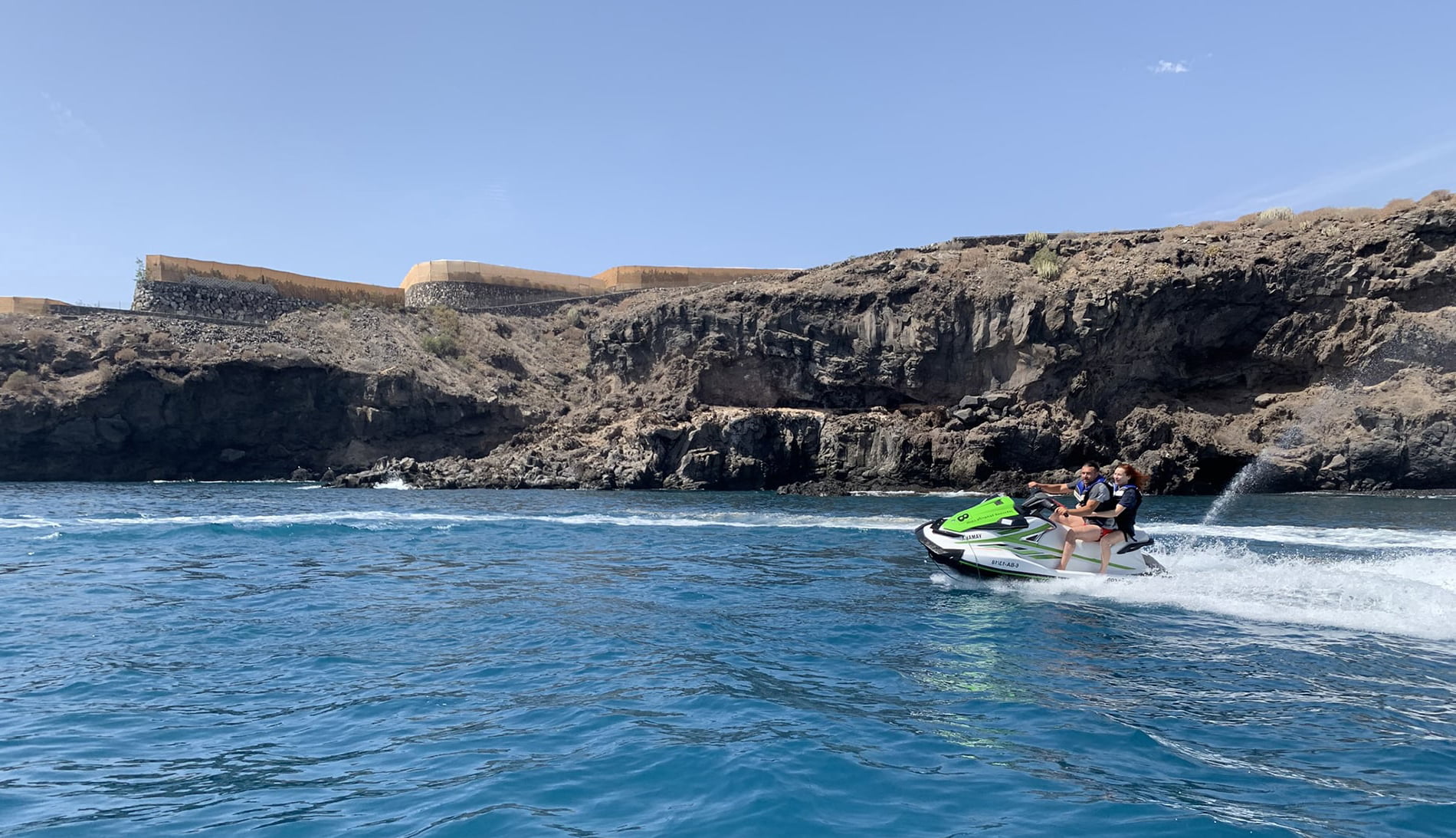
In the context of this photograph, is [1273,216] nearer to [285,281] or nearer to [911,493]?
[911,493]

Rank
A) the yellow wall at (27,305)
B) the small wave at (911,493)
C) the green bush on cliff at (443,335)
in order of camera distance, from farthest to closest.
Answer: the green bush on cliff at (443,335) < the yellow wall at (27,305) < the small wave at (911,493)

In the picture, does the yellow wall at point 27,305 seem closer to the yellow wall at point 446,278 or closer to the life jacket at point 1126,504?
the yellow wall at point 446,278

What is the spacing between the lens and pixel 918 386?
4738cm

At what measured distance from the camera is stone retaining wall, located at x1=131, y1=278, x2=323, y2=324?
194 ft

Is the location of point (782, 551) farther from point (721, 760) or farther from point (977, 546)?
point (721, 760)

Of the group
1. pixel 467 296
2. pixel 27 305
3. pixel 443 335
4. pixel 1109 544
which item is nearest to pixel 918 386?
pixel 443 335

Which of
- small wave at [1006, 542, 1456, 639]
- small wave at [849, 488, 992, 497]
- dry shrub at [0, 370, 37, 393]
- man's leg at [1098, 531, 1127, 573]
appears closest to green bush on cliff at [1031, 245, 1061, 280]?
small wave at [849, 488, 992, 497]

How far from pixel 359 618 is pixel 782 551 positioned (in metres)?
9.74

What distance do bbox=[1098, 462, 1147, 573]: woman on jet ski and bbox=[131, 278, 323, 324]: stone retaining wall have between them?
2261 inches

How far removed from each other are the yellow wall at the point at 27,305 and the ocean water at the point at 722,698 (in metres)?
48.6

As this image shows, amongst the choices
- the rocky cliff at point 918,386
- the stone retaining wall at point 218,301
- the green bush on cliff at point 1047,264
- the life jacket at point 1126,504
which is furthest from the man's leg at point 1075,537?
the stone retaining wall at point 218,301

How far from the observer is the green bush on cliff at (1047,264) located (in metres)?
46.9

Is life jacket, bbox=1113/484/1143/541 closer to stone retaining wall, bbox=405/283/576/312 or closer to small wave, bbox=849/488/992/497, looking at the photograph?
small wave, bbox=849/488/992/497

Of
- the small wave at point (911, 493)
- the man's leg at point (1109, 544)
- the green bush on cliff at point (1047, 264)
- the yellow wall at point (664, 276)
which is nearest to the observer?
the man's leg at point (1109, 544)
